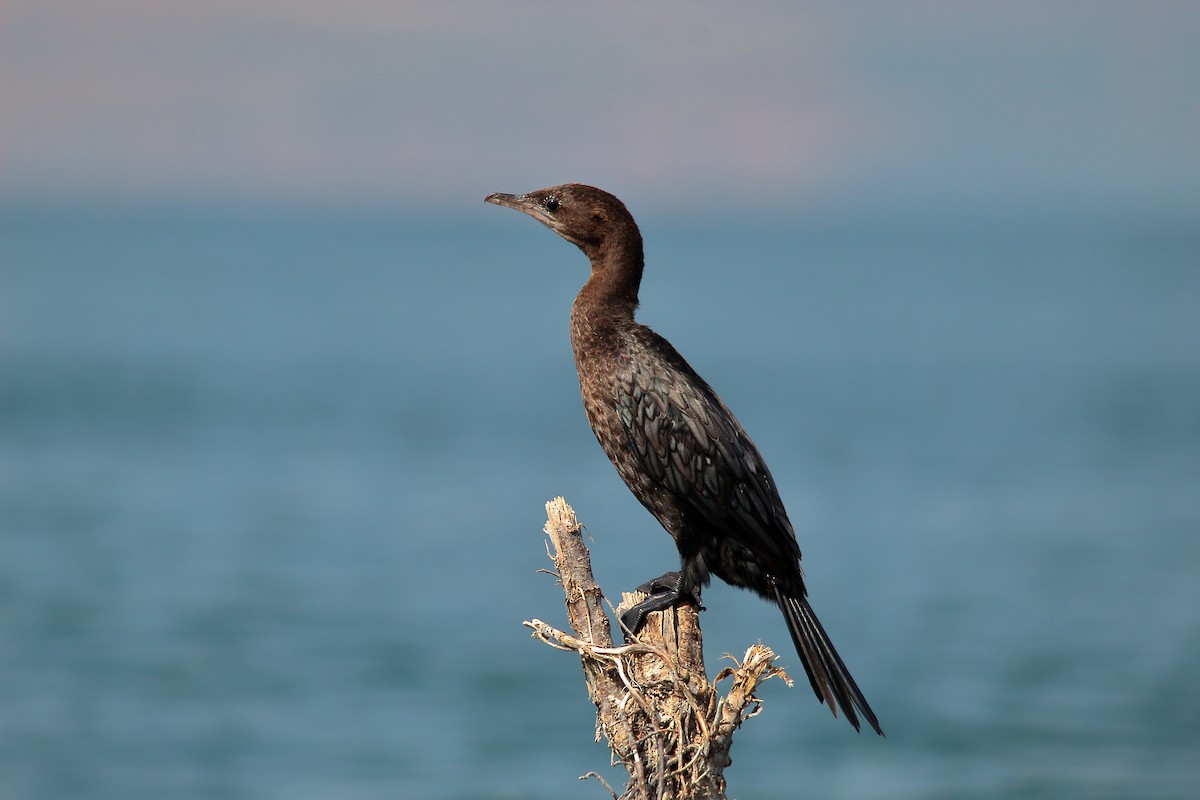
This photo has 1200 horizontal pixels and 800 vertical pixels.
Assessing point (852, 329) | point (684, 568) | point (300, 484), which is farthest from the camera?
point (852, 329)

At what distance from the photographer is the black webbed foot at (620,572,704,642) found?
18.3ft

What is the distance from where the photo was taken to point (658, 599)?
568cm

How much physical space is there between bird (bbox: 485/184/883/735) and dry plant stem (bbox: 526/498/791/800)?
19.9 inches

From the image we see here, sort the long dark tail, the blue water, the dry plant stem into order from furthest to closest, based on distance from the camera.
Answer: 1. the blue water
2. the long dark tail
3. the dry plant stem

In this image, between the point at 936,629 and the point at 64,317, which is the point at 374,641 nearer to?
the point at 936,629

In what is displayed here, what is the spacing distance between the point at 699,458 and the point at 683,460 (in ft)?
0.21

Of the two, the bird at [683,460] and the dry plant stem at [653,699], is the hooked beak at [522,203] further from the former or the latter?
the dry plant stem at [653,699]

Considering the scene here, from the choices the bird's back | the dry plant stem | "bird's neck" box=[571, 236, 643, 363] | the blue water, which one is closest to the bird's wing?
the bird's back

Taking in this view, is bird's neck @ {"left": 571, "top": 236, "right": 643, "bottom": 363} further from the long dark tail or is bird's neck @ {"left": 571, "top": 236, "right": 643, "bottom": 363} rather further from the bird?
the long dark tail

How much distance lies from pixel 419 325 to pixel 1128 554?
78.8 metres

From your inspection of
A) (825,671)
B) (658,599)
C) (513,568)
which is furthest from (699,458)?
(513,568)

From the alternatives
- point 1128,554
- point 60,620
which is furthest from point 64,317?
point 1128,554

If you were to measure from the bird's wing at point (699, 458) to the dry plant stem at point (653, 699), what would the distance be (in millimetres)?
790

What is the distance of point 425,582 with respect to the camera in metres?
28.7
